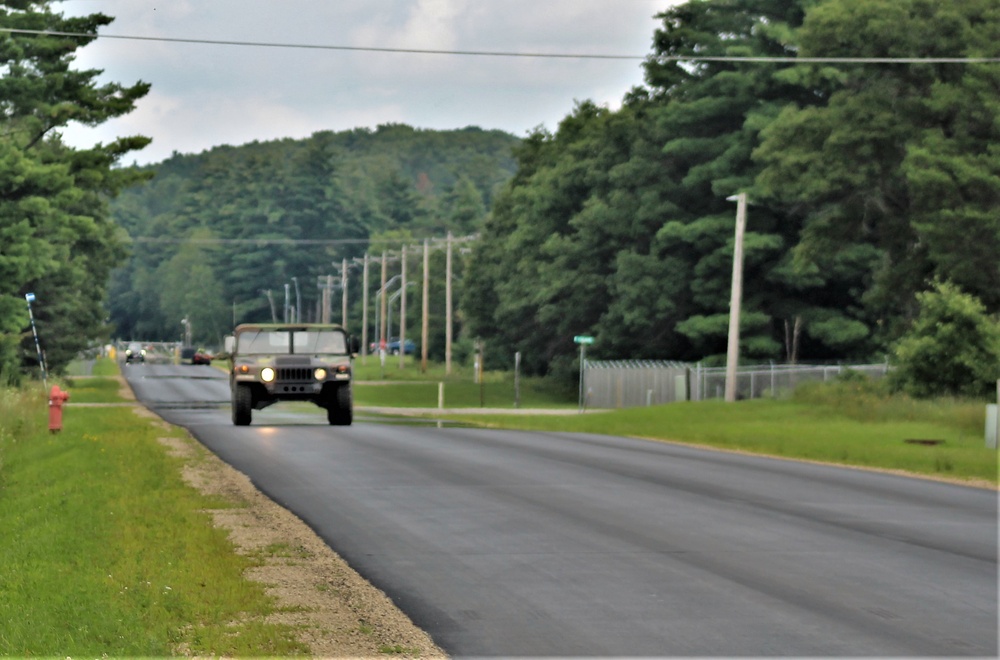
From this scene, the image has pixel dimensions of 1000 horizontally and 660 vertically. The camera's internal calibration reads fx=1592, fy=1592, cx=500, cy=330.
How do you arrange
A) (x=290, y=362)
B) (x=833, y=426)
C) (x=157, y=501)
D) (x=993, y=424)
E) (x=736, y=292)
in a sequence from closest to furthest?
1. (x=157, y=501)
2. (x=993, y=424)
3. (x=290, y=362)
4. (x=833, y=426)
5. (x=736, y=292)

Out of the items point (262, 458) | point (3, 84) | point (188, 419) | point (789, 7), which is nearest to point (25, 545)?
point (262, 458)

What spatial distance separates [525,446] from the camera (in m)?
30.9

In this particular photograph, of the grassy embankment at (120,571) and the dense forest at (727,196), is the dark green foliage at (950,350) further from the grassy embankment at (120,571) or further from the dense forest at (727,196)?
the grassy embankment at (120,571)

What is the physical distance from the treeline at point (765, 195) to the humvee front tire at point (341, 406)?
21.6 m

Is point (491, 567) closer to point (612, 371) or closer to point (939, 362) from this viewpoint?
point (939, 362)

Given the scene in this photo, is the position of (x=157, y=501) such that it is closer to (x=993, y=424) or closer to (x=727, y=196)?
(x=993, y=424)

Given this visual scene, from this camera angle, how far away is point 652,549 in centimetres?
1463

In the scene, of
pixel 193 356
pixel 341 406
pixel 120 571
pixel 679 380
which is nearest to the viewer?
pixel 120 571

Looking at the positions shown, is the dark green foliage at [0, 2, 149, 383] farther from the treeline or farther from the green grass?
the treeline

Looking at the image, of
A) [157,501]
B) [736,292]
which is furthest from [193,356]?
[157,501]

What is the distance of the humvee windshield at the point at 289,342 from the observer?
3403cm

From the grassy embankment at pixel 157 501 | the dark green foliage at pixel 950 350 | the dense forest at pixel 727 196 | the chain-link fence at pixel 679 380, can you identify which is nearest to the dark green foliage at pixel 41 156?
the dense forest at pixel 727 196

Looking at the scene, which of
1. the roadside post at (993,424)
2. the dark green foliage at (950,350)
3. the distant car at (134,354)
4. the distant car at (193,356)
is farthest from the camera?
the distant car at (134,354)

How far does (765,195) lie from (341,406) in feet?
92.6
